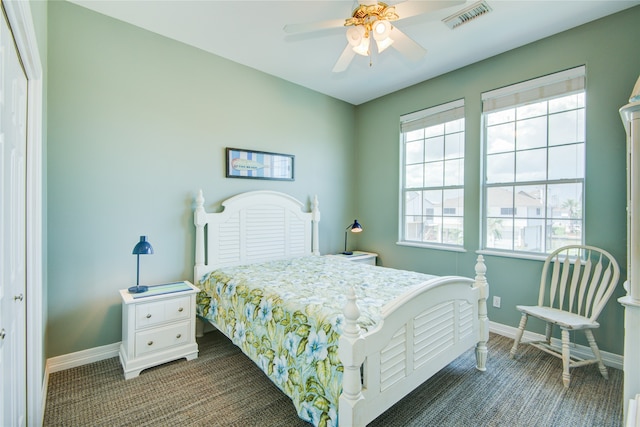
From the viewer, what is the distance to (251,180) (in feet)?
11.3

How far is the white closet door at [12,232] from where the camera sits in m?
1.15

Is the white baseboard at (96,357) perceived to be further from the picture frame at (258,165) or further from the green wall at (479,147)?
the picture frame at (258,165)

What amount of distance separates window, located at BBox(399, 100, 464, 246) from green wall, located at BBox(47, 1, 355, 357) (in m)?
1.97

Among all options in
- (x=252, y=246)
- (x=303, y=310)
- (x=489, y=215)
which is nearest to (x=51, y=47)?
(x=252, y=246)

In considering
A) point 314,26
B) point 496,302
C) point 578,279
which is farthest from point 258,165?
point 578,279

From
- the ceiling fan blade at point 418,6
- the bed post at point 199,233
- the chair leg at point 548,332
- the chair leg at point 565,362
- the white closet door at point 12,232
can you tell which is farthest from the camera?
the bed post at point 199,233

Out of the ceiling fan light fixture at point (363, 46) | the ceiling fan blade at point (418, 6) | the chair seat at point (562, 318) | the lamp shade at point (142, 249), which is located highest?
the ceiling fan blade at point (418, 6)

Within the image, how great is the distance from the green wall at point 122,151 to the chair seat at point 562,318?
296 cm

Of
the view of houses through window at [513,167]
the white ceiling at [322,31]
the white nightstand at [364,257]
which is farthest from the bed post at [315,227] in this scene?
the white ceiling at [322,31]

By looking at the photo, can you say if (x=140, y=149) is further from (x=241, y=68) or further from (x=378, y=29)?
(x=378, y=29)

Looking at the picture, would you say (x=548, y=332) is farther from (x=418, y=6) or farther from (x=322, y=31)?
(x=322, y=31)

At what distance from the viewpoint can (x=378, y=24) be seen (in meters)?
1.97

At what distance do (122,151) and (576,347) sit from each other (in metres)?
4.35

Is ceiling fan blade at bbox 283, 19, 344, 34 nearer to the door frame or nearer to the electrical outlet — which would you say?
the door frame
